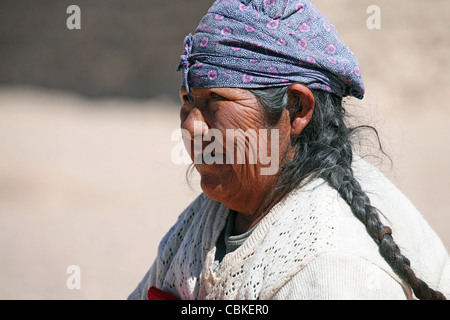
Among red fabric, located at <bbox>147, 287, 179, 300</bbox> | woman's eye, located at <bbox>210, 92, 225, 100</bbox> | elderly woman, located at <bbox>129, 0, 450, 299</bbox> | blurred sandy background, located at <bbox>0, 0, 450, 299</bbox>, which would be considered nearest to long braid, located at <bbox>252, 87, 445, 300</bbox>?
elderly woman, located at <bbox>129, 0, 450, 299</bbox>

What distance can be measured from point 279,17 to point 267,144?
390mm

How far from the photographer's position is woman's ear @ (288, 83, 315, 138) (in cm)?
189

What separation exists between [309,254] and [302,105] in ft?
1.64

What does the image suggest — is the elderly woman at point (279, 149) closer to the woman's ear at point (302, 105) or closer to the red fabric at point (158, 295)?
the woman's ear at point (302, 105)

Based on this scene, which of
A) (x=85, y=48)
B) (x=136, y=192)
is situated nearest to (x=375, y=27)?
(x=136, y=192)

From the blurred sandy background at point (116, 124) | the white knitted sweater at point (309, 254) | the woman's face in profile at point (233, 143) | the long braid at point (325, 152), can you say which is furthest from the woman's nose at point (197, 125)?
the blurred sandy background at point (116, 124)

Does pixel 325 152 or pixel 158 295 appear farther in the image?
pixel 158 295

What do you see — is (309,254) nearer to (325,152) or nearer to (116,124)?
(325,152)

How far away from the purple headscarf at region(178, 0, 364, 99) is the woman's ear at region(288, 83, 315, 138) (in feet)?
0.08

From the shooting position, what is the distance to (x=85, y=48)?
8.91 meters

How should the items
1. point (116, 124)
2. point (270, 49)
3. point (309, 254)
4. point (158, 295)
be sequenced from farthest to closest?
point (116, 124)
point (158, 295)
point (270, 49)
point (309, 254)

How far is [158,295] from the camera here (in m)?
2.23

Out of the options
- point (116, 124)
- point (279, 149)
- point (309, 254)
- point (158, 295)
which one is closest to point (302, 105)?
point (279, 149)
